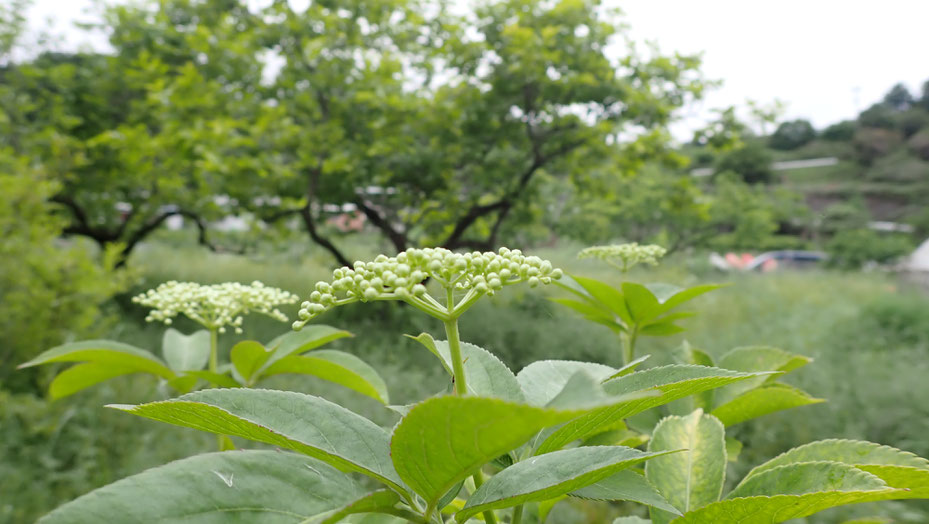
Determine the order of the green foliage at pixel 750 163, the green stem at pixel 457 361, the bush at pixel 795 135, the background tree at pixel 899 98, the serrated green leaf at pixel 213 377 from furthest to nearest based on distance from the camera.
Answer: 1. the bush at pixel 795 135
2. the background tree at pixel 899 98
3. the green foliage at pixel 750 163
4. the serrated green leaf at pixel 213 377
5. the green stem at pixel 457 361

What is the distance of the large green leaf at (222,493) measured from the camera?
1.33 feet

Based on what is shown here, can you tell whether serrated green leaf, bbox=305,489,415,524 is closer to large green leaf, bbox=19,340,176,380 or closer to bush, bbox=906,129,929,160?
large green leaf, bbox=19,340,176,380

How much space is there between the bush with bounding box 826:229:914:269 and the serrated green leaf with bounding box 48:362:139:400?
19579 mm

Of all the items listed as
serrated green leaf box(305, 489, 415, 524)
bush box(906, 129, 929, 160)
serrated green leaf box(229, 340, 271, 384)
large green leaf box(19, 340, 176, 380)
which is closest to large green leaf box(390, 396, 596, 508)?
serrated green leaf box(305, 489, 415, 524)

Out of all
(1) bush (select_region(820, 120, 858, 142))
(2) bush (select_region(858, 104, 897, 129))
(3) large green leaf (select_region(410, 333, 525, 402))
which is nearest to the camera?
(3) large green leaf (select_region(410, 333, 525, 402))

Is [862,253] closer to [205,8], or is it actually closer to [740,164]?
[740,164]

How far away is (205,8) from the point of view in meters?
7.19

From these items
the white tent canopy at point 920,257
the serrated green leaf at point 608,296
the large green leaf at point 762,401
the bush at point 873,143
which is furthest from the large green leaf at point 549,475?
the bush at point 873,143

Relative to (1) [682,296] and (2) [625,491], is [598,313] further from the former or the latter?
(2) [625,491]

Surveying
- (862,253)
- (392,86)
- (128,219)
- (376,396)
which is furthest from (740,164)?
(376,396)

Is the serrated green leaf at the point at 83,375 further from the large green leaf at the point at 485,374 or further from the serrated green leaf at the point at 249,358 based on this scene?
the large green leaf at the point at 485,374

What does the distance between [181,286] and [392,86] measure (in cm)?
Answer: 494

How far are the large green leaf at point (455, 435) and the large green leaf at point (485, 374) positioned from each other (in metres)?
0.18

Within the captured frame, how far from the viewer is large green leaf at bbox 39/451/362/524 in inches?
15.9
